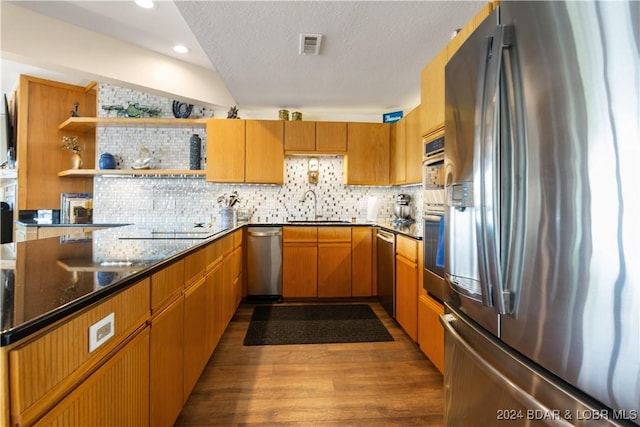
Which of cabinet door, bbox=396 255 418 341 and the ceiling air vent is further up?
the ceiling air vent

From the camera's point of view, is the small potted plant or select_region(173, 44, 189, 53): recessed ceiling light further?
the small potted plant

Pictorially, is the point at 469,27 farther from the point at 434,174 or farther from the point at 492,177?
the point at 492,177

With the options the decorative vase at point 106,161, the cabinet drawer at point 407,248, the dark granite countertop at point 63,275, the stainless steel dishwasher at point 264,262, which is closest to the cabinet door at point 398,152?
the cabinet drawer at point 407,248

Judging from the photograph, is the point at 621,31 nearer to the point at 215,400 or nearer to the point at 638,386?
Answer: the point at 638,386

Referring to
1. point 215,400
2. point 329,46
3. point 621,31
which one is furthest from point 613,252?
point 329,46

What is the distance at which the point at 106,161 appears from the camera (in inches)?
143

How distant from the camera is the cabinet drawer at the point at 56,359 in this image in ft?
1.82

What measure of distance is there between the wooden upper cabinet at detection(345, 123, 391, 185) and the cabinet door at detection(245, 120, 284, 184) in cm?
86

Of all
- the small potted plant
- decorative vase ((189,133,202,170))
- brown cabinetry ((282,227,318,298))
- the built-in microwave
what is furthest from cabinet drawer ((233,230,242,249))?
the small potted plant

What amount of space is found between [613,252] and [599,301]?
4.4 inches

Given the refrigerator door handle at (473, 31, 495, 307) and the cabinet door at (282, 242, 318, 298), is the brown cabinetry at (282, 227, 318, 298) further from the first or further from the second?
the refrigerator door handle at (473, 31, 495, 307)

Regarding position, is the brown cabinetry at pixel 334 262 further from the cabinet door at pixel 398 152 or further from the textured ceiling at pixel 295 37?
the textured ceiling at pixel 295 37

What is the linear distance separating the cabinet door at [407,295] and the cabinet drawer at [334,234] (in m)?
0.89

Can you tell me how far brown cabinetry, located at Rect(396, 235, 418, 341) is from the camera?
2.25m
